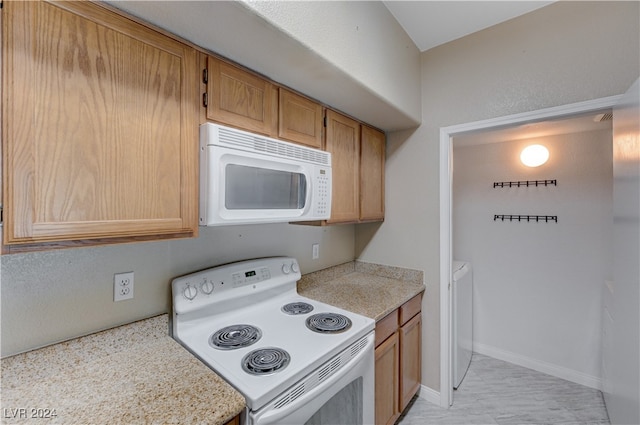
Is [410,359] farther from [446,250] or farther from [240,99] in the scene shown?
[240,99]

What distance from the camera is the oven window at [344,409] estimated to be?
119 cm

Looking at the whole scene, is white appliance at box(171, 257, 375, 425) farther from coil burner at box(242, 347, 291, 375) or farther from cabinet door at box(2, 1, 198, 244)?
cabinet door at box(2, 1, 198, 244)

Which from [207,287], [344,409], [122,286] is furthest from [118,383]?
[344,409]

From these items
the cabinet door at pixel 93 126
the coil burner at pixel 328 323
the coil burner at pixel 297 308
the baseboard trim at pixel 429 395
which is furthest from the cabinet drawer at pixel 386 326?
the cabinet door at pixel 93 126

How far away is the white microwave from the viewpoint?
1.04 meters

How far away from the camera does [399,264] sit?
217 cm

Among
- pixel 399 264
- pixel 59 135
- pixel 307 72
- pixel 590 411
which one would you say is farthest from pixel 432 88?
pixel 590 411

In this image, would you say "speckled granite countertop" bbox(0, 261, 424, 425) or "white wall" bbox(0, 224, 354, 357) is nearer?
"speckled granite countertop" bbox(0, 261, 424, 425)

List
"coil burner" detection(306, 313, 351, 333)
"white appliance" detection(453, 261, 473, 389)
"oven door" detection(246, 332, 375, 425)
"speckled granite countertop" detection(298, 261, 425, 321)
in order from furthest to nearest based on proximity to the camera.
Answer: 1. "white appliance" detection(453, 261, 473, 389)
2. "speckled granite countertop" detection(298, 261, 425, 321)
3. "coil burner" detection(306, 313, 351, 333)
4. "oven door" detection(246, 332, 375, 425)

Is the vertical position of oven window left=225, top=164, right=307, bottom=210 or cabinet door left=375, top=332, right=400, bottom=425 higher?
oven window left=225, top=164, right=307, bottom=210

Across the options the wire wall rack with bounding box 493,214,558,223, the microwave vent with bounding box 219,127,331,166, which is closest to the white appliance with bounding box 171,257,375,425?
the microwave vent with bounding box 219,127,331,166

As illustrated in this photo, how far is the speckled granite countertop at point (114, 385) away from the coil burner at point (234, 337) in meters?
0.13

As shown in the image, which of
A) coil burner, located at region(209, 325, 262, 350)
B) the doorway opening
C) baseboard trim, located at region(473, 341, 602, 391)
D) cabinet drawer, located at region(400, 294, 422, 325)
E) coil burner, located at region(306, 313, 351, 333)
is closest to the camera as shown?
coil burner, located at region(209, 325, 262, 350)

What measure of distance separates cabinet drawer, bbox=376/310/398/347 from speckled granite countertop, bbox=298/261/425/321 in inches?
→ 2.2
